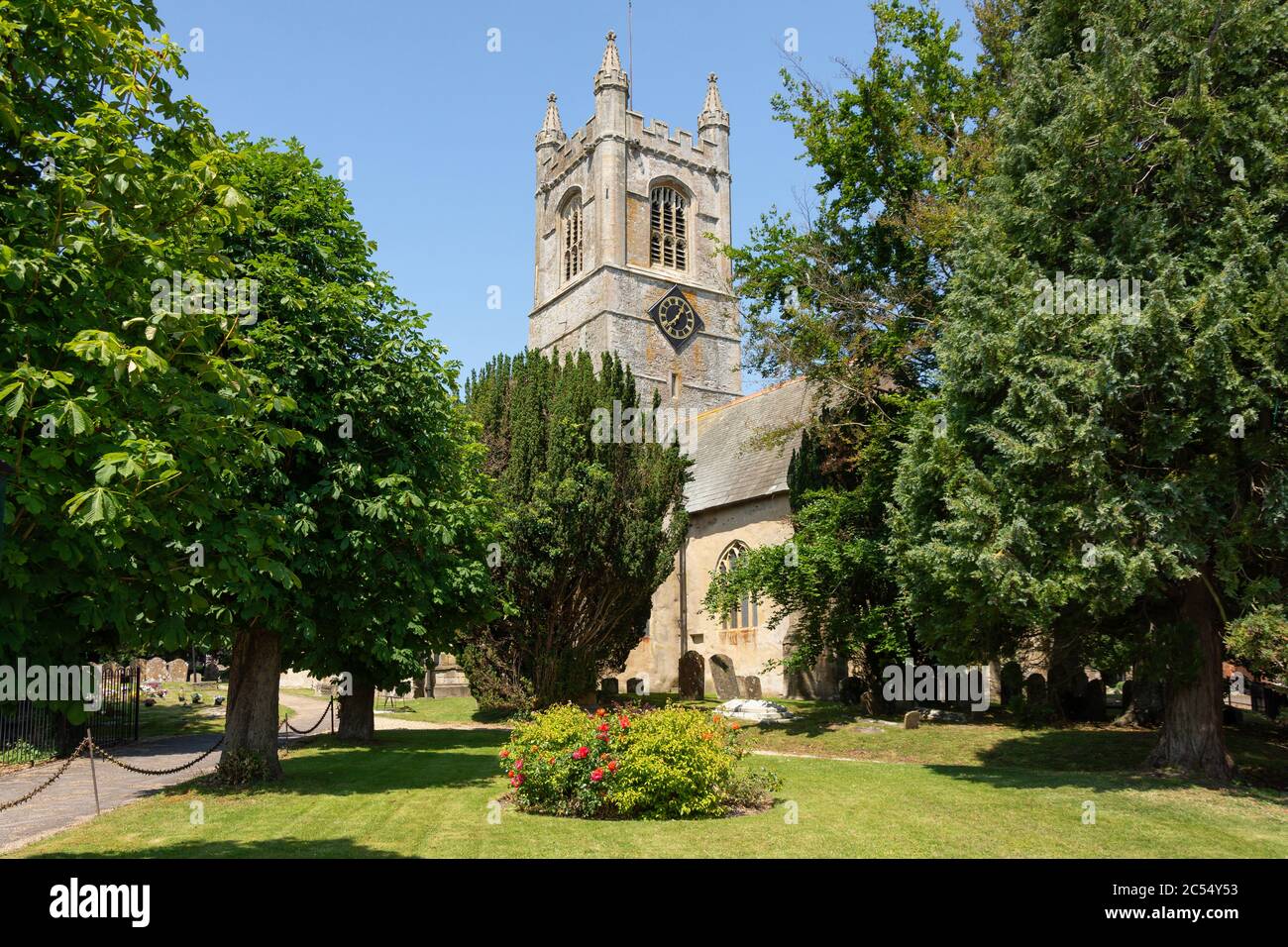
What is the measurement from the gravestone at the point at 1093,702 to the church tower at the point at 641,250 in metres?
28.9

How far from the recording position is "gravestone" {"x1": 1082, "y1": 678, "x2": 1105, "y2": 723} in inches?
822

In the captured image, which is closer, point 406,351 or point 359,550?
point 359,550

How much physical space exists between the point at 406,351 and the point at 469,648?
1162 cm

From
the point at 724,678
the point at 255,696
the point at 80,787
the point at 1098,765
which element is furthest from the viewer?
the point at 724,678

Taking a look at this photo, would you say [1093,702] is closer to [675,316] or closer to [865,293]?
[865,293]

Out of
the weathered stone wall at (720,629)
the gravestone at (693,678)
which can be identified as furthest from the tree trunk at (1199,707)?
the gravestone at (693,678)

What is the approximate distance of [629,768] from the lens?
1073 cm

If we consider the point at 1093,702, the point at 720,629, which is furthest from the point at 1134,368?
the point at 720,629

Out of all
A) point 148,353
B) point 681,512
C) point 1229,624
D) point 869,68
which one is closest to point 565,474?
point 681,512

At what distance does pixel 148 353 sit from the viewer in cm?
571

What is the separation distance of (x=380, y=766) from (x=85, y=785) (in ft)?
15.4

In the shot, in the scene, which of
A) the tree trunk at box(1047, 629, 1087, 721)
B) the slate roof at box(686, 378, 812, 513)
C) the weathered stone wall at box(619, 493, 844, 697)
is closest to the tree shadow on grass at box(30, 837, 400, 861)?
the tree trunk at box(1047, 629, 1087, 721)

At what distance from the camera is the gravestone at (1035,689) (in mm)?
21141
